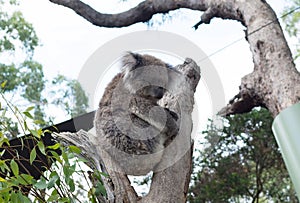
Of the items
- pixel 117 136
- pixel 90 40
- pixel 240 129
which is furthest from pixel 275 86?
pixel 90 40

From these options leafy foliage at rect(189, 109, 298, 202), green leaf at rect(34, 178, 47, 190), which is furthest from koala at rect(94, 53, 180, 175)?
leafy foliage at rect(189, 109, 298, 202)

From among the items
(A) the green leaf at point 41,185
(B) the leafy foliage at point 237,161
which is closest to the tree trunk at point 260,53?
(B) the leafy foliage at point 237,161

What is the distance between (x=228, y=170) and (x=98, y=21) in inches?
54.1

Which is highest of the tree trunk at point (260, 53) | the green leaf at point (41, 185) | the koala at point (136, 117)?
the tree trunk at point (260, 53)

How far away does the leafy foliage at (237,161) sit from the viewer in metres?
3.13

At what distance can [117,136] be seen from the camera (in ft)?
4.65

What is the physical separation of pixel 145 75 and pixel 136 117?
204mm

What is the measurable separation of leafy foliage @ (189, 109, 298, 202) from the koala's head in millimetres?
1530

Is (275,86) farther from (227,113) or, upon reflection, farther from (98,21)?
(98,21)

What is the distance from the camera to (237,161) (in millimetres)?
3238

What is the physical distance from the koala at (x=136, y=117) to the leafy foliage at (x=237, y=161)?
5.11ft

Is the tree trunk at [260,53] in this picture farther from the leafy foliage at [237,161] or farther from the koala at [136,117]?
the koala at [136,117]

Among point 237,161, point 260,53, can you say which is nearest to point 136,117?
point 260,53

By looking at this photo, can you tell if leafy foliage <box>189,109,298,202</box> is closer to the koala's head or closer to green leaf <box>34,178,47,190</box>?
the koala's head
